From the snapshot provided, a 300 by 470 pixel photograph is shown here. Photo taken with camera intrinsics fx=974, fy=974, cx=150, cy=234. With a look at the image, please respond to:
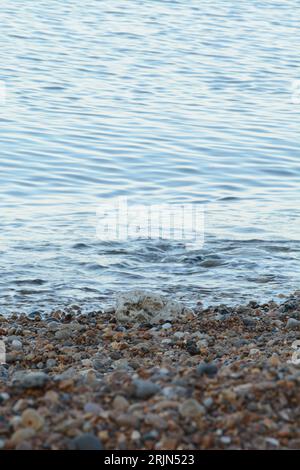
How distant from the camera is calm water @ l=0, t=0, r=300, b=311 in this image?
392 inches

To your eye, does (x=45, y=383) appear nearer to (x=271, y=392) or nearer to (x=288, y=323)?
(x=271, y=392)

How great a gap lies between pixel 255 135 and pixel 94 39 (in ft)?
33.1

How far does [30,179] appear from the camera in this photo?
13.1m

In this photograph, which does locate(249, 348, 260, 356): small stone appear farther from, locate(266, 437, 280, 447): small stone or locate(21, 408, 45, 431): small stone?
locate(21, 408, 45, 431): small stone

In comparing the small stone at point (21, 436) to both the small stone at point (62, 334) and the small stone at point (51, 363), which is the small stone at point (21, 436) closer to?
the small stone at point (51, 363)

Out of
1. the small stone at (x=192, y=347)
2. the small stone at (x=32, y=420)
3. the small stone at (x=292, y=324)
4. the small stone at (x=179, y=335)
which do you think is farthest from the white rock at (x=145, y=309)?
the small stone at (x=32, y=420)

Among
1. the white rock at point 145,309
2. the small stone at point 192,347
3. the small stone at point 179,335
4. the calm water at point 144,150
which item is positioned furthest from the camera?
the calm water at point 144,150

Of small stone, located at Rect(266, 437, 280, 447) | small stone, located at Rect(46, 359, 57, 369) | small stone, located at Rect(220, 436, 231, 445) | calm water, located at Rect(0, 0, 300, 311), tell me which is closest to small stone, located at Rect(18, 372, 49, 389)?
small stone, located at Rect(220, 436, 231, 445)

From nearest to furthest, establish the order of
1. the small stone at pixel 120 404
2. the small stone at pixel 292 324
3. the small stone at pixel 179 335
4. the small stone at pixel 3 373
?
1. the small stone at pixel 120 404
2. the small stone at pixel 3 373
3. the small stone at pixel 179 335
4. the small stone at pixel 292 324

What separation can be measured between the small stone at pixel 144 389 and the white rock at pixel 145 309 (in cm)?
333

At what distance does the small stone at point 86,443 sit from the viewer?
4262mm

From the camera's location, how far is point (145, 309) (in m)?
8.23

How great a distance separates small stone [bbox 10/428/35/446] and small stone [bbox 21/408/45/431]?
0.05 metres
